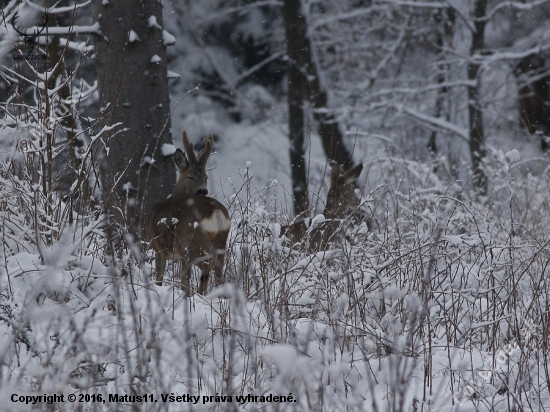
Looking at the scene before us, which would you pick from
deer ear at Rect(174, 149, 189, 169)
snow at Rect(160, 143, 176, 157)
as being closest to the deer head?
deer ear at Rect(174, 149, 189, 169)

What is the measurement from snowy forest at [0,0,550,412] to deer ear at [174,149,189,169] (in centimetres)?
2

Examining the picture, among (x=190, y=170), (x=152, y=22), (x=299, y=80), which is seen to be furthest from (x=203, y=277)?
(x=299, y=80)

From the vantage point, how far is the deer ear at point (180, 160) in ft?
19.5

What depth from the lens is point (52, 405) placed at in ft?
6.47

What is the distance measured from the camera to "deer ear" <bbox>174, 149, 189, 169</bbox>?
596 centimetres

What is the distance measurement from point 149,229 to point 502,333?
114 inches

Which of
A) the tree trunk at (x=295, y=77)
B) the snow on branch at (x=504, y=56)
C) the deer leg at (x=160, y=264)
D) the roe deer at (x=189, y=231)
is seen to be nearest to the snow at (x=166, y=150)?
the roe deer at (x=189, y=231)

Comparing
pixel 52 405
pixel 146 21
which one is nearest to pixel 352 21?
pixel 146 21

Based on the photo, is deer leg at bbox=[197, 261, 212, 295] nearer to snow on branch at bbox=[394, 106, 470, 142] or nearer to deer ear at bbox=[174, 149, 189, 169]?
deer ear at bbox=[174, 149, 189, 169]

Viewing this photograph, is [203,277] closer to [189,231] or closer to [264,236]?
[189,231]

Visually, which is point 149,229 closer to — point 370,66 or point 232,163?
point 370,66

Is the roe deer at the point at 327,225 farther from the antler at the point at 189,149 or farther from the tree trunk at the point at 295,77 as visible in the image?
the tree trunk at the point at 295,77

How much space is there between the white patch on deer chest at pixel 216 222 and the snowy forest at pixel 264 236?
14mm

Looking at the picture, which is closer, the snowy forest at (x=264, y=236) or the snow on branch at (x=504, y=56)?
the snowy forest at (x=264, y=236)
